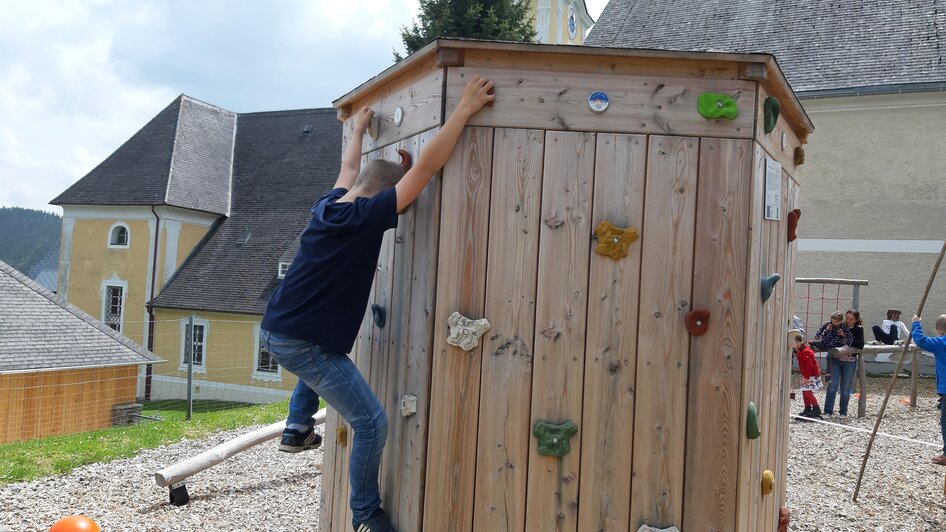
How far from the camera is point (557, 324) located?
3.35 meters

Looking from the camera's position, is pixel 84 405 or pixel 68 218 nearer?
pixel 84 405

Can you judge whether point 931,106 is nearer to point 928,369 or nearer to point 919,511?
point 928,369

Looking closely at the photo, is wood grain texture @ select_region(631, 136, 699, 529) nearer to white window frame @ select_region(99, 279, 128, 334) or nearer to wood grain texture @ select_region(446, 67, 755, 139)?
wood grain texture @ select_region(446, 67, 755, 139)

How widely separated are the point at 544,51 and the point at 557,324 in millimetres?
1279

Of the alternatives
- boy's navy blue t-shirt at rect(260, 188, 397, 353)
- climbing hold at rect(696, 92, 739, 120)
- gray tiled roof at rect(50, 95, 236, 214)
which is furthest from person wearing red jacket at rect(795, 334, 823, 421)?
gray tiled roof at rect(50, 95, 236, 214)

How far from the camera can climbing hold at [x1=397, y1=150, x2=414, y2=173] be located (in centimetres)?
371

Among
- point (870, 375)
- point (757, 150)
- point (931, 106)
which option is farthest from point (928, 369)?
point (757, 150)

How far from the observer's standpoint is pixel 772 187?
12.3ft

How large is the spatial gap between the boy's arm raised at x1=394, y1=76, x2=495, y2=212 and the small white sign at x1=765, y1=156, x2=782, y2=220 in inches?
58.2

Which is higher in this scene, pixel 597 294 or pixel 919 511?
pixel 597 294

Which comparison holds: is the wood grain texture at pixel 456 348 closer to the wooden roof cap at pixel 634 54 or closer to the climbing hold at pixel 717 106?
the wooden roof cap at pixel 634 54

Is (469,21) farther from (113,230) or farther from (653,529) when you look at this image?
(653,529)

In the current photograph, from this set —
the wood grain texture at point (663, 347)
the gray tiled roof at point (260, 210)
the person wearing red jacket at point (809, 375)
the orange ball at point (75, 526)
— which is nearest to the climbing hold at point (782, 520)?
the wood grain texture at point (663, 347)

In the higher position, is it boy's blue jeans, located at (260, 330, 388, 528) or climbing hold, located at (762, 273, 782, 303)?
climbing hold, located at (762, 273, 782, 303)
